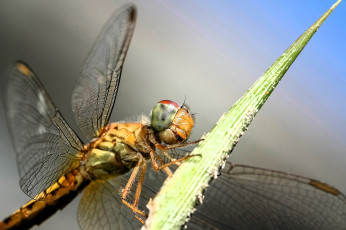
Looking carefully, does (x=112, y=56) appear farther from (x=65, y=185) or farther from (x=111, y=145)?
(x=65, y=185)

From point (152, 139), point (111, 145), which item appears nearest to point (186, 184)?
point (152, 139)

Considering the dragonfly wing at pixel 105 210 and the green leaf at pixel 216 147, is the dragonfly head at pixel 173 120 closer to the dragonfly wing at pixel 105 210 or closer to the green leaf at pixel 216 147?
the dragonfly wing at pixel 105 210

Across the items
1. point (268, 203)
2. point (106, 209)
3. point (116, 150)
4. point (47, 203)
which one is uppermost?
point (268, 203)

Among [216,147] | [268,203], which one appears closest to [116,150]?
[268,203]

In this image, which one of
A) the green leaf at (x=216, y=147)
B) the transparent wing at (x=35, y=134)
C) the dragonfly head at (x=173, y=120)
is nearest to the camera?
the green leaf at (x=216, y=147)

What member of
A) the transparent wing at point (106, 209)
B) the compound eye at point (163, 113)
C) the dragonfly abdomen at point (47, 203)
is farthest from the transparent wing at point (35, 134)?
the compound eye at point (163, 113)

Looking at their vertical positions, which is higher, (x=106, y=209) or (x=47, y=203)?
(x=106, y=209)

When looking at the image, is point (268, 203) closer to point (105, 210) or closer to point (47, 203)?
point (105, 210)

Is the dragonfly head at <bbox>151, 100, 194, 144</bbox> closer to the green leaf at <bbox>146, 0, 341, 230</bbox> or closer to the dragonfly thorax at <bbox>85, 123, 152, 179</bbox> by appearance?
the dragonfly thorax at <bbox>85, 123, 152, 179</bbox>
